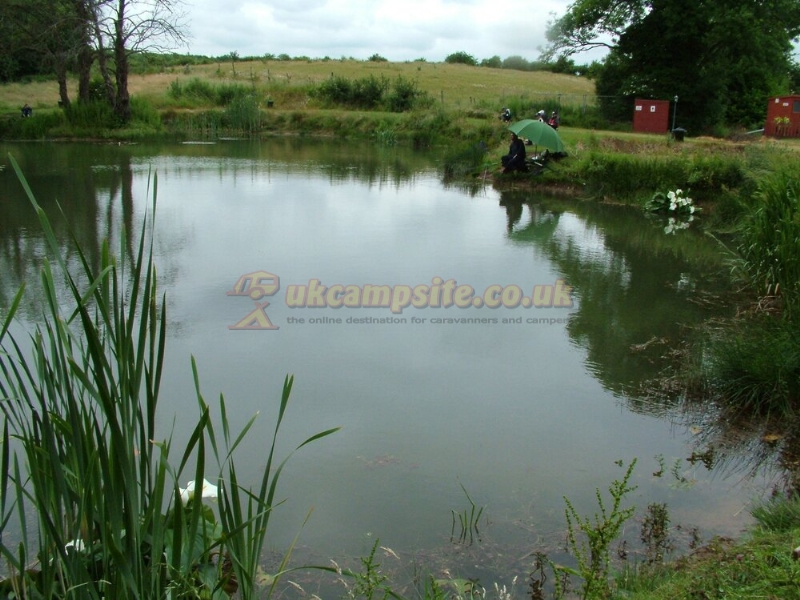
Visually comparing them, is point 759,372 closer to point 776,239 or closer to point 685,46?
point 776,239

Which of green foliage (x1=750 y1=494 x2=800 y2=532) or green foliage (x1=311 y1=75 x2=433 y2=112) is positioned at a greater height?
green foliage (x1=311 y1=75 x2=433 y2=112)

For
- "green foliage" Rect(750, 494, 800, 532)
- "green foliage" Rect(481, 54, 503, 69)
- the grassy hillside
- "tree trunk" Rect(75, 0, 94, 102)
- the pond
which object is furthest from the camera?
"green foliage" Rect(481, 54, 503, 69)

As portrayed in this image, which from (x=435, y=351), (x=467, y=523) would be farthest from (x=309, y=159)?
(x=467, y=523)

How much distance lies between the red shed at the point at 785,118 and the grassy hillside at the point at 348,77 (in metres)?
5.71

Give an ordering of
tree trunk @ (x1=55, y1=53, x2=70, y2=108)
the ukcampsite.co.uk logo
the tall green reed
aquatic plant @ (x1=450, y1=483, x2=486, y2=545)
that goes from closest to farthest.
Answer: the tall green reed, aquatic plant @ (x1=450, y1=483, x2=486, y2=545), the ukcampsite.co.uk logo, tree trunk @ (x1=55, y1=53, x2=70, y2=108)

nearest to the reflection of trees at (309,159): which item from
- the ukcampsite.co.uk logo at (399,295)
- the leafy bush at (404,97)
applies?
the leafy bush at (404,97)

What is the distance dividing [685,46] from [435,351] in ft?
62.7

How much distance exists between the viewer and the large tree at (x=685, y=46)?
786 inches

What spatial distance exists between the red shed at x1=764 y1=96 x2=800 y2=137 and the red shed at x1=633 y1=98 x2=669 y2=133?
8.09 ft

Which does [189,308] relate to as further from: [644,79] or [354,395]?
[644,79]

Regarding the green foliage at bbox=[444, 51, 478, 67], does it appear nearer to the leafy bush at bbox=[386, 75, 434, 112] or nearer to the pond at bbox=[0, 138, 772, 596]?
the leafy bush at bbox=[386, 75, 434, 112]

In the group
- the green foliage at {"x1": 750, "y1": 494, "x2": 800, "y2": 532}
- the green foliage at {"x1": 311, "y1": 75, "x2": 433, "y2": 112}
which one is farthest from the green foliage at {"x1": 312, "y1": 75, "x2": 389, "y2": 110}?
the green foliage at {"x1": 750, "y1": 494, "x2": 800, "y2": 532}

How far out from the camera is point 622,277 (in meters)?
7.84

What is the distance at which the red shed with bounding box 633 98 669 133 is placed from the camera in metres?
19.8
